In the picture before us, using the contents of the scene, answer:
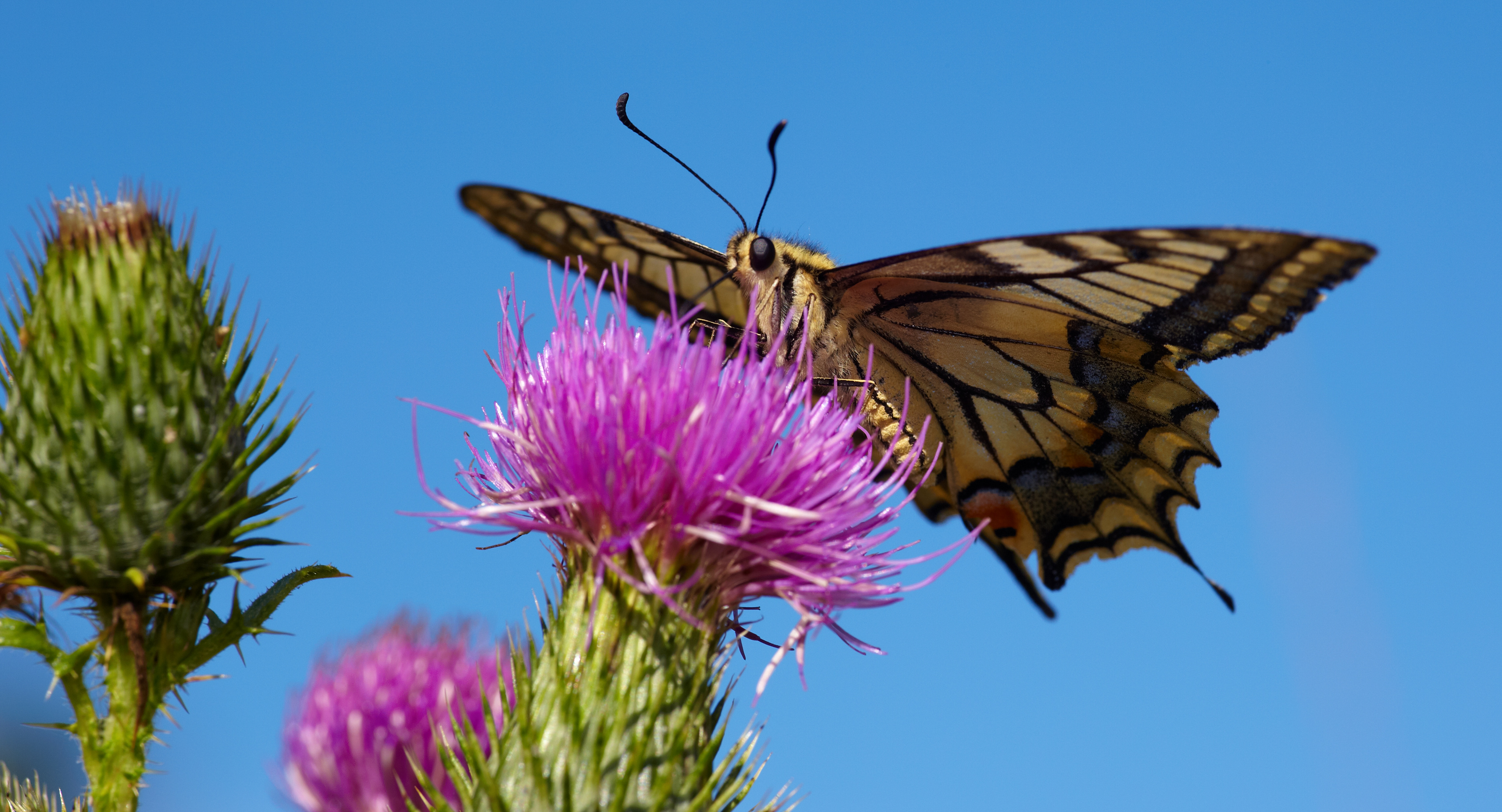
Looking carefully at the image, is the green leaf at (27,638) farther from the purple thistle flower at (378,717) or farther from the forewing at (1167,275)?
the forewing at (1167,275)

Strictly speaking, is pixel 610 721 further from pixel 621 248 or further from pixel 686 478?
pixel 621 248

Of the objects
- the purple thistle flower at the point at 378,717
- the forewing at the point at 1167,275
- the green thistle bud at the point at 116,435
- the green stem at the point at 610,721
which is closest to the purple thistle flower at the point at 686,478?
the green stem at the point at 610,721

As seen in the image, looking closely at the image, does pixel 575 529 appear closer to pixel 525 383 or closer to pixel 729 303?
pixel 525 383

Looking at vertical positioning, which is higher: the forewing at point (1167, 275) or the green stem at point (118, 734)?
the forewing at point (1167, 275)

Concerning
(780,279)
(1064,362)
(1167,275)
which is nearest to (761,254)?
(780,279)

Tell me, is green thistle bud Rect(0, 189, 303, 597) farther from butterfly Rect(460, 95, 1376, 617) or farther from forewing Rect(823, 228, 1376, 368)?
forewing Rect(823, 228, 1376, 368)

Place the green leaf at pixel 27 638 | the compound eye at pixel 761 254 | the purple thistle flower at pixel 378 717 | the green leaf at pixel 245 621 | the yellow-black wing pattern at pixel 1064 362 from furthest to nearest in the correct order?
1. the purple thistle flower at pixel 378 717
2. the compound eye at pixel 761 254
3. the yellow-black wing pattern at pixel 1064 362
4. the green leaf at pixel 245 621
5. the green leaf at pixel 27 638

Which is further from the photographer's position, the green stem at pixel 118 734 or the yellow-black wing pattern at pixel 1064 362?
the yellow-black wing pattern at pixel 1064 362
